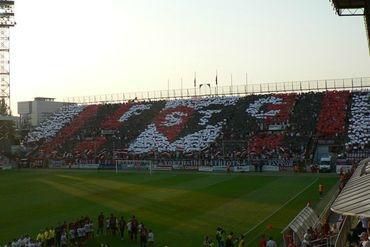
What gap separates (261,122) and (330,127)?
946cm

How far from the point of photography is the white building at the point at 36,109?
105m

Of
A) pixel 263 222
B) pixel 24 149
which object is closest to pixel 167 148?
pixel 24 149

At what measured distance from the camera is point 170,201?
122ft

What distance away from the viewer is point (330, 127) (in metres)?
63.3

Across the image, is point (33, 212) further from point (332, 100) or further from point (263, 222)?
point (332, 100)

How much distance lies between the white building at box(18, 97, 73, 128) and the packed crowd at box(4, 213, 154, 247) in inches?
3095

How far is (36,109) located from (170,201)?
7512cm

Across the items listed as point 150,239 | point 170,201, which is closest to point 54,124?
point 170,201

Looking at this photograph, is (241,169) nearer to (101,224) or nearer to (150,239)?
(101,224)

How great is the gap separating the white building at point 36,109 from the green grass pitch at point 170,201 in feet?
164

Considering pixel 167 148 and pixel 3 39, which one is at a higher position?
pixel 3 39

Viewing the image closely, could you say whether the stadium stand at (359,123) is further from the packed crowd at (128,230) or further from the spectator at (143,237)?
the spectator at (143,237)

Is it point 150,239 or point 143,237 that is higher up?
point 143,237

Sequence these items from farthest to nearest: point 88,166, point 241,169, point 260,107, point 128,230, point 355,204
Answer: point 260,107 < point 88,166 < point 241,169 < point 128,230 < point 355,204
